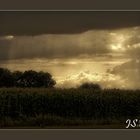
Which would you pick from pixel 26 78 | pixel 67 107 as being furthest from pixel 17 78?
pixel 67 107

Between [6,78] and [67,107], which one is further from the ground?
[6,78]

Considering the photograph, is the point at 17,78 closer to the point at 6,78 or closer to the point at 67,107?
the point at 6,78

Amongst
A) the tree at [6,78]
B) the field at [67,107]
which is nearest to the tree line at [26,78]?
the tree at [6,78]

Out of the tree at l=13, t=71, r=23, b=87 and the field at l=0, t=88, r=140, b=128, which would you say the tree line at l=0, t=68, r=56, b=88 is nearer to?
the tree at l=13, t=71, r=23, b=87

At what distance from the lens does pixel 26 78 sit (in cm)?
1764

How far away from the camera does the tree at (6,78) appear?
694 inches

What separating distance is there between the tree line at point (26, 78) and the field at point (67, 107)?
0.39ft

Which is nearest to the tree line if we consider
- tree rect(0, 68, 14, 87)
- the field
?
tree rect(0, 68, 14, 87)

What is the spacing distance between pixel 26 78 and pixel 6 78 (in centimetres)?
43

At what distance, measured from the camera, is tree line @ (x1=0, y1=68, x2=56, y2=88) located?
17.6m

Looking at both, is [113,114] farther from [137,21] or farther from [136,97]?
[137,21]

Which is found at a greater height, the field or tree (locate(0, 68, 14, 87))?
tree (locate(0, 68, 14, 87))

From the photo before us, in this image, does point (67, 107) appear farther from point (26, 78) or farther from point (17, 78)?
point (17, 78)

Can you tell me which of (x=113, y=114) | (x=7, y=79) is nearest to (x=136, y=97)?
(x=113, y=114)
